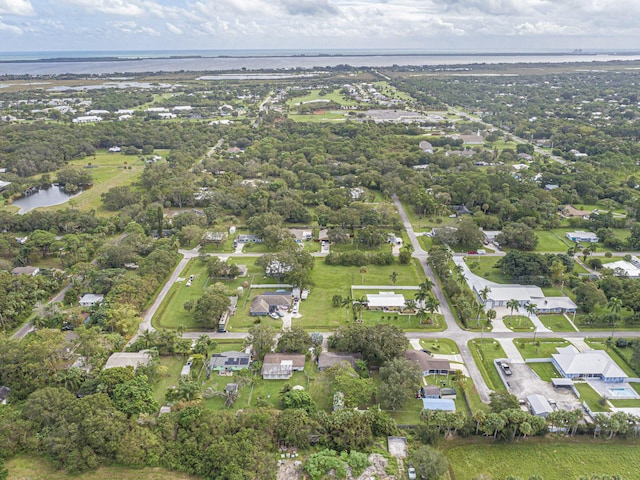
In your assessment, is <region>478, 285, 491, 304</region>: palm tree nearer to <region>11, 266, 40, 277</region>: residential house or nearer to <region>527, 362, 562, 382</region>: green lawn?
<region>527, 362, 562, 382</region>: green lawn

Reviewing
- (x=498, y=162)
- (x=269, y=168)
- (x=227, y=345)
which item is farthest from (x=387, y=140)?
(x=227, y=345)

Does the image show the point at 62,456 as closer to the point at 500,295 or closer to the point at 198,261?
the point at 198,261

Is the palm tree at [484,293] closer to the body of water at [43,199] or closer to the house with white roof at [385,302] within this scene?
the house with white roof at [385,302]

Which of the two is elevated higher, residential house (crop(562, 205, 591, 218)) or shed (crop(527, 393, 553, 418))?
shed (crop(527, 393, 553, 418))


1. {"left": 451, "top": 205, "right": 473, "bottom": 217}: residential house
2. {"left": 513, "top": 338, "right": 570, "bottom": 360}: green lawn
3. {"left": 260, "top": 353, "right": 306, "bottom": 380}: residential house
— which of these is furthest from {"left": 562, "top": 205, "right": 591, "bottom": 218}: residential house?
{"left": 260, "top": 353, "right": 306, "bottom": 380}: residential house

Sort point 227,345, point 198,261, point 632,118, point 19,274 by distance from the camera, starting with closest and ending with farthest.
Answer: point 227,345, point 19,274, point 198,261, point 632,118

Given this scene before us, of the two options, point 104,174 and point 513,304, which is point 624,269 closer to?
point 513,304
